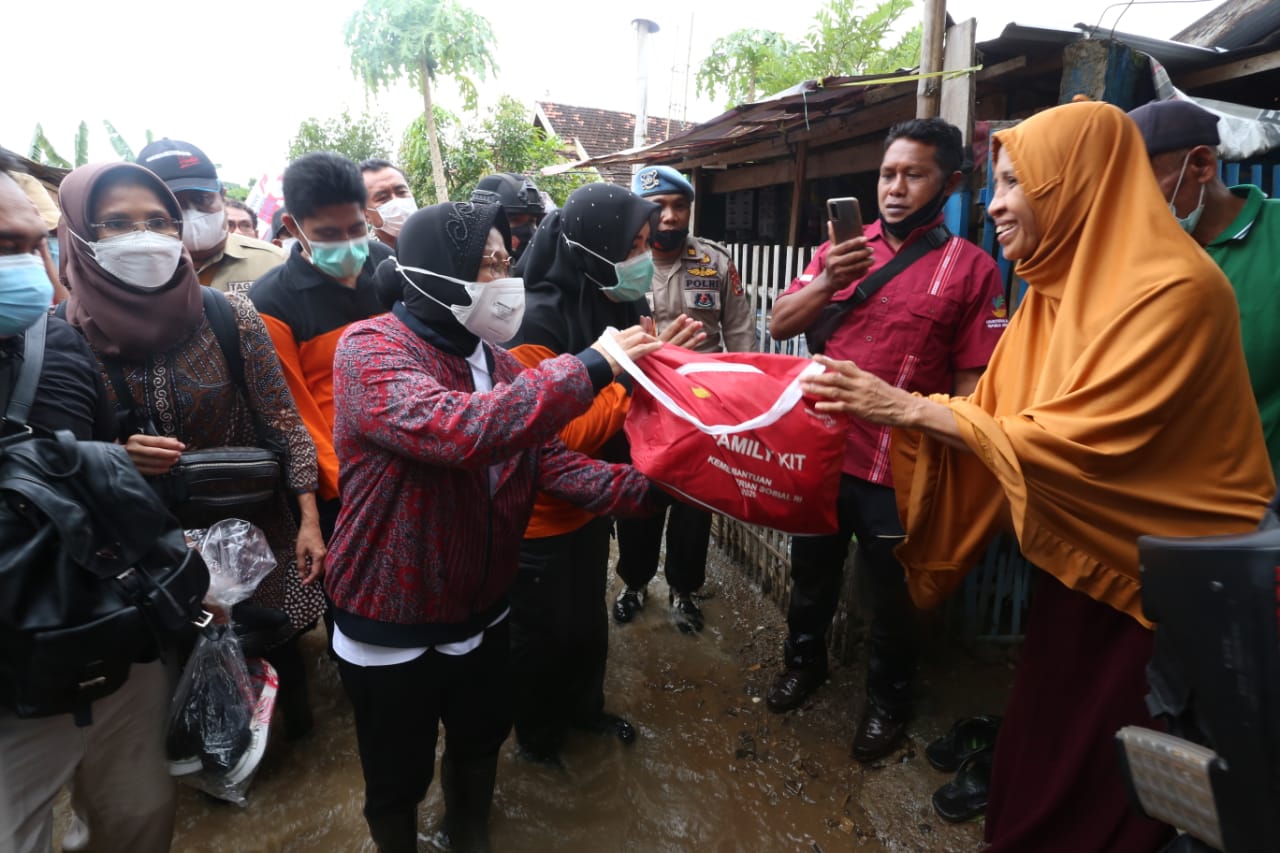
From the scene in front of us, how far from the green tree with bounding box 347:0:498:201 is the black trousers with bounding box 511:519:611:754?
18.2 meters

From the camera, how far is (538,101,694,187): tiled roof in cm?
2300

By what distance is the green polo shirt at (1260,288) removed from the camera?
2.11 metres

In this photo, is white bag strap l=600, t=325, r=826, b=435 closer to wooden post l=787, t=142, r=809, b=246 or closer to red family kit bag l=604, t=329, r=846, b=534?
red family kit bag l=604, t=329, r=846, b=534

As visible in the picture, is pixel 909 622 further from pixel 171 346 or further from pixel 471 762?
pixel 171 346

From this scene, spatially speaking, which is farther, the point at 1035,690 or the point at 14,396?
the point at 1035,690

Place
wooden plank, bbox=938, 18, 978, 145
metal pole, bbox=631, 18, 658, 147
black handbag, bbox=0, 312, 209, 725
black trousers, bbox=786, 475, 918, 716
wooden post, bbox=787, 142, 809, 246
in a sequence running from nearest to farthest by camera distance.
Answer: black handbag, bbox=0, 312, 209, 725 → black trousers, bbox=786, 475, 918, 716 → wooden plank, bbox=938, 18, 978, 145 → wooden post, bbox=787, 142, 809, 246 → metal pole, bbox=631, 18, 658, 147

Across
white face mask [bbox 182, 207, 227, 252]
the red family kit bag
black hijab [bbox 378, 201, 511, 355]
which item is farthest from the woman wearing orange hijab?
white face mask [bbox 182, 207, 227, 252]

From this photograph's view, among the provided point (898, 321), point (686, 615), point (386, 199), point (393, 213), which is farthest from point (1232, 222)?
point (386, 199)

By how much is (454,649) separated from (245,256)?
8.26 feet

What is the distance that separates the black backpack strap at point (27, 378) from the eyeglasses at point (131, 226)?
525 millimetres

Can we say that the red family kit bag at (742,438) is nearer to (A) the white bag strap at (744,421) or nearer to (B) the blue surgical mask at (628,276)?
(A) the white bag strap at (744,421)

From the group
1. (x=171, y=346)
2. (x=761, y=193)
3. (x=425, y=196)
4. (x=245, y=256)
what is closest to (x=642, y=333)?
(x=171, y=346)

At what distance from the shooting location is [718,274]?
12.5 feet

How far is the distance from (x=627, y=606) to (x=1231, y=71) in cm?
388
